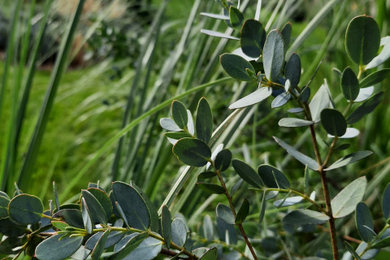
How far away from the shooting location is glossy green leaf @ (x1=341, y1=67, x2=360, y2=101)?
35 cm

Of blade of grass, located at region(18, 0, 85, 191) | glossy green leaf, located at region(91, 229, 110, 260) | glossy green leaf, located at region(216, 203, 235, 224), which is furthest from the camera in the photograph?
blade of grass, located at region(18, 0, 85, 191)

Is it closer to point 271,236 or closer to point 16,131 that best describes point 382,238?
point 271,236

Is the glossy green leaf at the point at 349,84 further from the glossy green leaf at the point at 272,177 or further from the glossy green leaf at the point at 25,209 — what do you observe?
the glossy green leaf at the point at 25,209

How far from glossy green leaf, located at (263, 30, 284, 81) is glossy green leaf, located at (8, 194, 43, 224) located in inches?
7.4

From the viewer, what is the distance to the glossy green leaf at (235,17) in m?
0.38

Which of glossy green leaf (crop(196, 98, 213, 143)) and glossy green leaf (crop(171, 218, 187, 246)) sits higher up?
glossy green leaf (crop(196, 98, 213, 143))

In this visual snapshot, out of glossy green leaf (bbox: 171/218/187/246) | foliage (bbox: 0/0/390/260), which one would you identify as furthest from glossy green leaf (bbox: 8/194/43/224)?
glossy green leaf (bbox: 171/218/187/246)

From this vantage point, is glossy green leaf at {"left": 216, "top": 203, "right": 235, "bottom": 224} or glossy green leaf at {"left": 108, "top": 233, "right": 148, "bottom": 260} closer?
glossy green leaf at {"left": 108, "top": 233, "right": 148, "bottom": 260}

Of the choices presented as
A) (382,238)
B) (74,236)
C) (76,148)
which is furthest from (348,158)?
(76,148)

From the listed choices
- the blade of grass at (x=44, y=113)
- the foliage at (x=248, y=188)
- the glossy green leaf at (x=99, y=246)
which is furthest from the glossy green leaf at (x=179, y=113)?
the blade of grass at (x=44, y=113)

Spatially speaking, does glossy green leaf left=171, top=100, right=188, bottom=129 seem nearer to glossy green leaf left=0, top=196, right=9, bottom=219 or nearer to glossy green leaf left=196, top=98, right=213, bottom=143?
glossy green leaf left=196, top=98, right=213, bottom=143

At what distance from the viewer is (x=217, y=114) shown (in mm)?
1130

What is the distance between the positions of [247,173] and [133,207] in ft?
0.32

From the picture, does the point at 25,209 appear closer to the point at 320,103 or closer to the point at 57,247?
the point at 57,247
